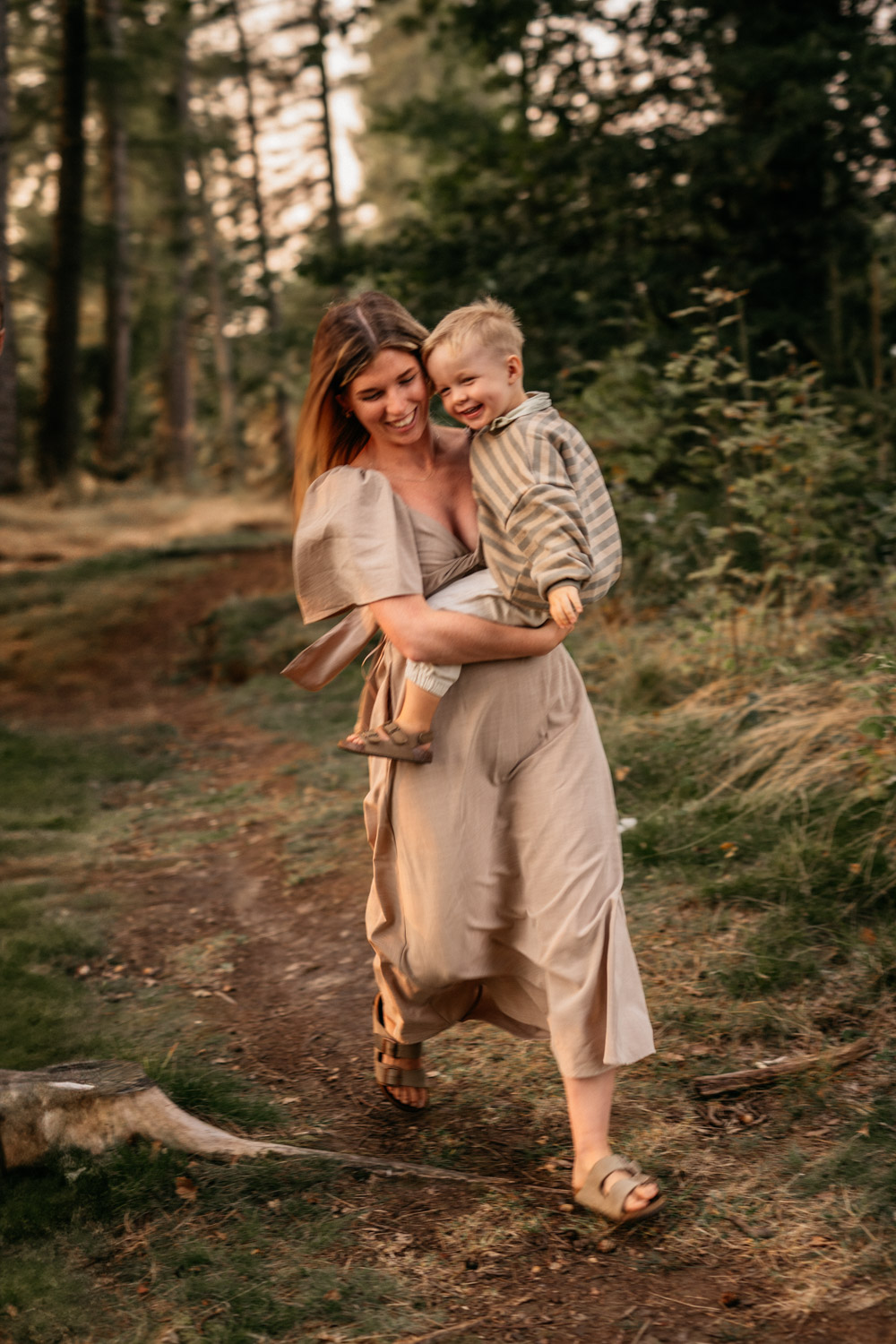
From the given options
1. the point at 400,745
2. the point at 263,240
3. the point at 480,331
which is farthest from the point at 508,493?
the point at 263,240

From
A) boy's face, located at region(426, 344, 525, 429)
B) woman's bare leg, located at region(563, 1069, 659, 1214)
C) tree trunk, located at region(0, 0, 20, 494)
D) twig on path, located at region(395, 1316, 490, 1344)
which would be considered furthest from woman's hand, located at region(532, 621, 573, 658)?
tree trunk, located at region(0, 0, 20, 494)

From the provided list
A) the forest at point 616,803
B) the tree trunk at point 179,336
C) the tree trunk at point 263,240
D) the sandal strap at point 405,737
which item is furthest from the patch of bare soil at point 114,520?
the sandal strap at point 405,737

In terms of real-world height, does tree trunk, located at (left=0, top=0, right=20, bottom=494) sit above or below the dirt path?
above

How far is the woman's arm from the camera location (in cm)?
265

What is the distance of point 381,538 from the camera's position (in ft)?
8.83

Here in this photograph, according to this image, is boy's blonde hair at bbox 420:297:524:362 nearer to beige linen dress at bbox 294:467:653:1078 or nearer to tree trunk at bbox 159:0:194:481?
beige linen dress at bbox 294:467:653:1078

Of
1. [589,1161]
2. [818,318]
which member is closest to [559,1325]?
[589,1161]

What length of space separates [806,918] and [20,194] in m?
26.8

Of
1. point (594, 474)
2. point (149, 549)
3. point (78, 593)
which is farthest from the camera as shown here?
point (149, 549)

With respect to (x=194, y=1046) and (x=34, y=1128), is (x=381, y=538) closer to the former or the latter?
(x=34, y=1128)

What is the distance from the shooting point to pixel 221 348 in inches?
1072

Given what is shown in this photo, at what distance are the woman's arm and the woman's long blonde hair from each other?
1.34ft

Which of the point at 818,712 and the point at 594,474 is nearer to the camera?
the point at 594,474

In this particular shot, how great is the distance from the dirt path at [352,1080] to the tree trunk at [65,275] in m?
9.26
